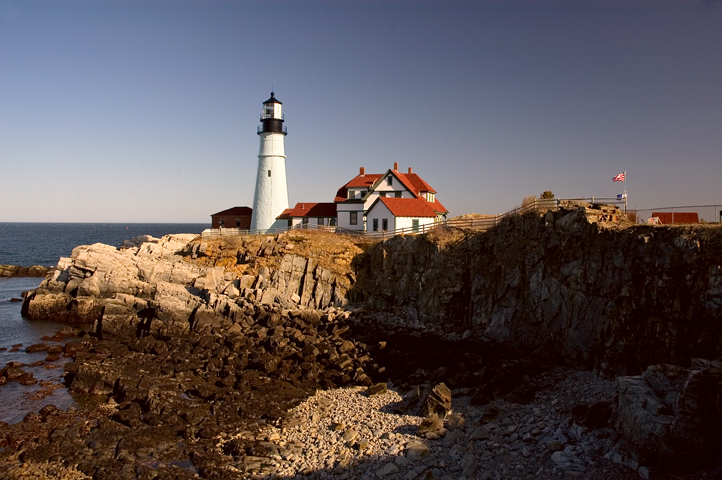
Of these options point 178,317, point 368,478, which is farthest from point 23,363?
point 368,478

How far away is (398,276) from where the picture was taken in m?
37.6

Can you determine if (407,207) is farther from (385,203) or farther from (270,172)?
(270,172)

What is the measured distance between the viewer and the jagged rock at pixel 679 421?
13.6m

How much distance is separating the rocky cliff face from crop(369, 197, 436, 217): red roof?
5979 mm

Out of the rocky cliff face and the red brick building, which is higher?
the red brick building

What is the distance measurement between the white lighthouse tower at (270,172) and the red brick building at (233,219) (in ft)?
11.7

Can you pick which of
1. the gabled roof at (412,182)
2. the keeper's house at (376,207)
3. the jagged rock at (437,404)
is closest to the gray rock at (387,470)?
the jagged rock at (437,404)

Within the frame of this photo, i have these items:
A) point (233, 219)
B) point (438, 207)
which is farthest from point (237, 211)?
point (438, 207)

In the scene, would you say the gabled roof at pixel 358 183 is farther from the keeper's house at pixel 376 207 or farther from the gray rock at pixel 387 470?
the gray rock at pixel 387 470

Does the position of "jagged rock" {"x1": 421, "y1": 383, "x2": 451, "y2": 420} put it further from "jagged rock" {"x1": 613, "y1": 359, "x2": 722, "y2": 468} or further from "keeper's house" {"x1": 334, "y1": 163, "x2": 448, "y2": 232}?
"keeper's house" {"x1": 334, "y1": 163, "x2": 448, "y2": 232}

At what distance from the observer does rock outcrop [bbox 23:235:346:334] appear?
1367 inches

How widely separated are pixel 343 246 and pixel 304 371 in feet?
55.6

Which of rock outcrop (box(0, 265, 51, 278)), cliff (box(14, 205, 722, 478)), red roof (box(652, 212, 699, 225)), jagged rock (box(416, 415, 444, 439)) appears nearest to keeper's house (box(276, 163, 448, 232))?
cliff (box(14, 205, 722, 478))

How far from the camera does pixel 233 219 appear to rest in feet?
183
